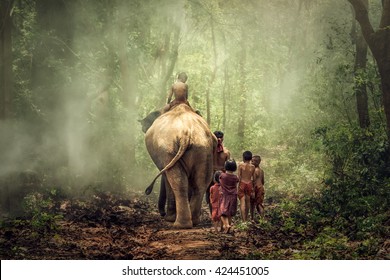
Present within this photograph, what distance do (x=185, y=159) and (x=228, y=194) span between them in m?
1.57

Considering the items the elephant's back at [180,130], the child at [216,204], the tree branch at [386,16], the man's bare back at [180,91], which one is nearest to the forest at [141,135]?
the tree branch at [386,16]

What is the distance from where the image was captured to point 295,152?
76.4 feet

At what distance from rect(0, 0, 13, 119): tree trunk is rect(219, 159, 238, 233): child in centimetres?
666

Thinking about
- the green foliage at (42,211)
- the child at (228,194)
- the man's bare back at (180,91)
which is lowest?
the green foliage at (42,211)

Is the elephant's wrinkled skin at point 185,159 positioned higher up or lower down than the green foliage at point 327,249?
higher up

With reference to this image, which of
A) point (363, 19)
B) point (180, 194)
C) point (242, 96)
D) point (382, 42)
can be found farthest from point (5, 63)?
point (242, 96)

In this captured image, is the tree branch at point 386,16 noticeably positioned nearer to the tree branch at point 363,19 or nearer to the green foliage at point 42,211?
the tree branch at point 363,19

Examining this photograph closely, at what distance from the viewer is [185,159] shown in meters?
13.0

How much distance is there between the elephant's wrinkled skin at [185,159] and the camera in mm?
12828

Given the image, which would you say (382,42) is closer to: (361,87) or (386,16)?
(386,16)

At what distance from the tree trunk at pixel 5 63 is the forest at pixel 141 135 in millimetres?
31

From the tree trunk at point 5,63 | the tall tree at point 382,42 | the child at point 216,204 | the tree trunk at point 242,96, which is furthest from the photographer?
the tree trunk at point 242,96

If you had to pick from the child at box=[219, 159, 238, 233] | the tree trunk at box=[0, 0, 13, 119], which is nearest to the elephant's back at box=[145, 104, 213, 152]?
the child at box=[219, 159, 238, 233]
